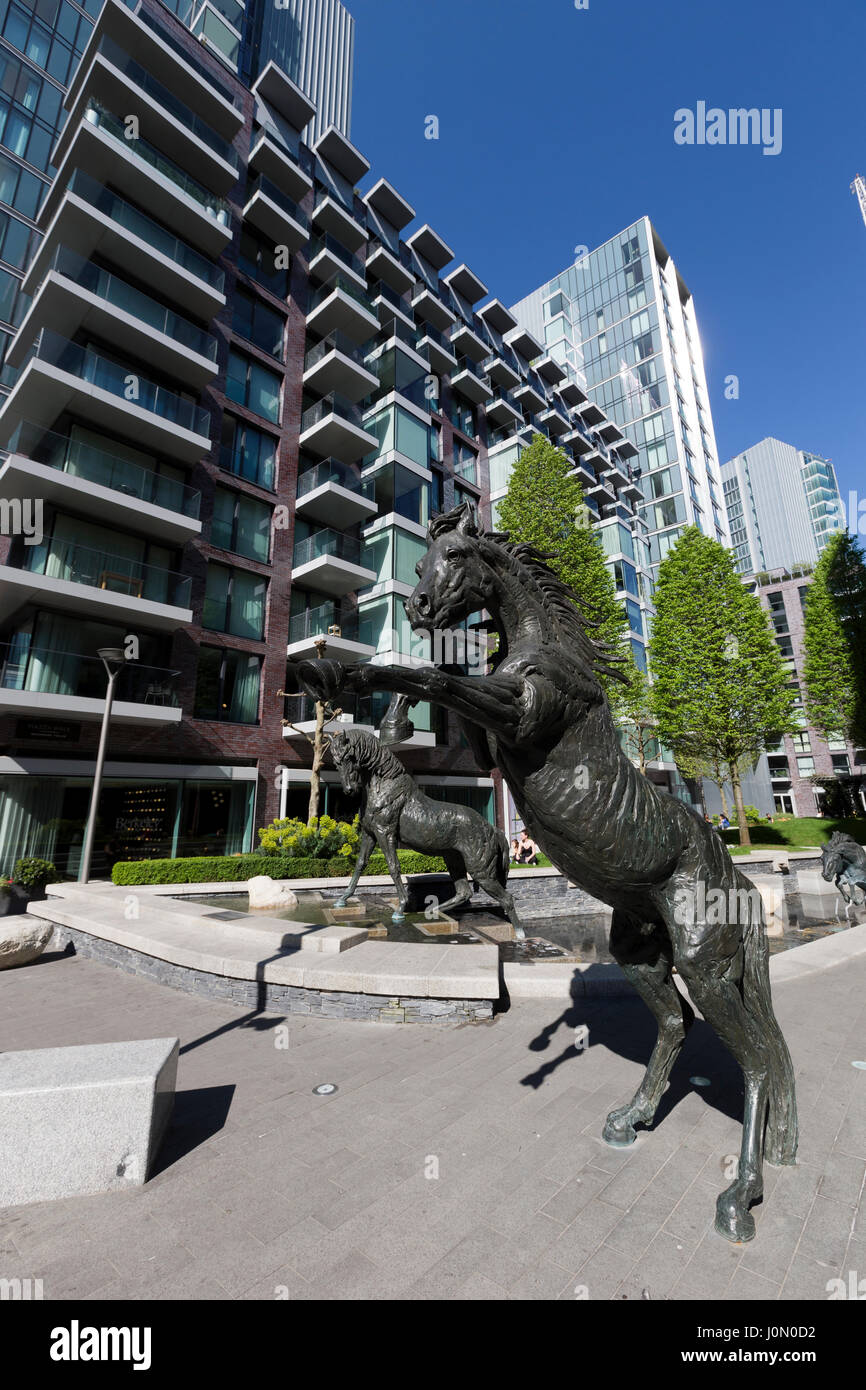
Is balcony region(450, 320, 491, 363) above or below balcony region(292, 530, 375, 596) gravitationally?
above

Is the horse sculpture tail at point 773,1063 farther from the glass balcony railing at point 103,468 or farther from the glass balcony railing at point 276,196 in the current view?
the glass balcony railing at point 276,196

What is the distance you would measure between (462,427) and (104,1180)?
34586 mm

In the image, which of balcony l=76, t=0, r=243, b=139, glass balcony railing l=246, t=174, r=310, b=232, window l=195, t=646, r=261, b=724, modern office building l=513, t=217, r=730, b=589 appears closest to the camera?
balcony l=76, t=0, r=243, b=139

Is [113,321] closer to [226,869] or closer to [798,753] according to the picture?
[226,869]

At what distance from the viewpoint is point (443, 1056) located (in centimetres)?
451

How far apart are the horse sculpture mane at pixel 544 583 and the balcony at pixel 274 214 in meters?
27.8

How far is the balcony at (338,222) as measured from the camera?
25.3m

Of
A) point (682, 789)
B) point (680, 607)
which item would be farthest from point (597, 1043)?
point (682, 789)

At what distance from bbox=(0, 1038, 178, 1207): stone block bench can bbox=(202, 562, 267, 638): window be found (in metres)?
17.9

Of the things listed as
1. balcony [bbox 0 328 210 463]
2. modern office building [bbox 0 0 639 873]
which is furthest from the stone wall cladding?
balcony [bbox 0 328 210 463]

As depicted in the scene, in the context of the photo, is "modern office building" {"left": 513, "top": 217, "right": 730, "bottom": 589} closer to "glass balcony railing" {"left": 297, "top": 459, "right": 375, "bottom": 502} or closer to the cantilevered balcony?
the cantilevered balcony

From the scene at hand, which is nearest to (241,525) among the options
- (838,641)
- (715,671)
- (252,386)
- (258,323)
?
(252,386)

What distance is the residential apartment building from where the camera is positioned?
54.6 metres
